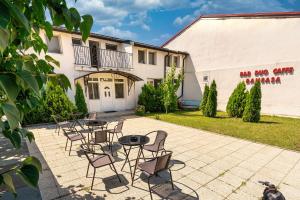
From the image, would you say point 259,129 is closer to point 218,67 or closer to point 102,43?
point 218,67

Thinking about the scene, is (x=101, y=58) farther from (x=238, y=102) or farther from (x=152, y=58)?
(x=238, y=102)

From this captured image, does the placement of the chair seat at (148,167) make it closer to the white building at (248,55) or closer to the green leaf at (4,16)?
the green leaf at (4,16)

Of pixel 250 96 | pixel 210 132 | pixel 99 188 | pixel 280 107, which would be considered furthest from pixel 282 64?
pixel 99 188

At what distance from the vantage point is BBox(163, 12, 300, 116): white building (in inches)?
468

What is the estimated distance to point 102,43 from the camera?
503 inches

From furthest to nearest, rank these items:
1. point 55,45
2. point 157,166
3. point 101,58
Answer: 1. point 101,58
2. point 55,45
3. point 157,166

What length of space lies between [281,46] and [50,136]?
1468cm

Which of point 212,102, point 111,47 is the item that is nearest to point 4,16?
point 212,102

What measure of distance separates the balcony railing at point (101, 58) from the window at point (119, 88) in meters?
1.22

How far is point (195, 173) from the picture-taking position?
14.3ft

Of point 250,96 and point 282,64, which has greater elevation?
point 282,64

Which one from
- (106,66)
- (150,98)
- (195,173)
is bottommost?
(195,173)

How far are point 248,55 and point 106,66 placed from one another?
34.9ft

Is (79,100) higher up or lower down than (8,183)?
higher up
